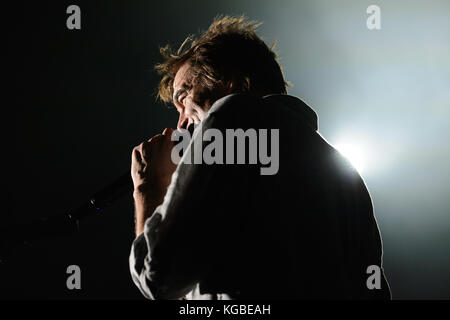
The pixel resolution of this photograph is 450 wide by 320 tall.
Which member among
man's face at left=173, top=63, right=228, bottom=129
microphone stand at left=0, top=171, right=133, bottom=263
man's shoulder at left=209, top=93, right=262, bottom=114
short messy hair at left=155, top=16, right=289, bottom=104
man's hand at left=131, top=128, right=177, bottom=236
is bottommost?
microphone stand at left=0, top=171, right=133, bottom=263

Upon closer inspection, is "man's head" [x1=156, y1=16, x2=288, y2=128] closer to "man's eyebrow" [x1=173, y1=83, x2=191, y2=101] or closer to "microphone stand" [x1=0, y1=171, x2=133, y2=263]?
"man's eyebrow" [x1=173, y1=83, x2=191, y2=101]

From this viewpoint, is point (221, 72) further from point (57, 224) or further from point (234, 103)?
point (57, 224)

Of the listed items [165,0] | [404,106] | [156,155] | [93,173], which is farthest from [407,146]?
[156,155]

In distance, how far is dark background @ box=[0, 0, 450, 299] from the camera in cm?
199

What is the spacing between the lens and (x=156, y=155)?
0.67 meters

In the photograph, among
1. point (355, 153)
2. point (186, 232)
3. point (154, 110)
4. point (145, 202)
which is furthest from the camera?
point (355, 153)

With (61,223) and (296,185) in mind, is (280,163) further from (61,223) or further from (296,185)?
(61,223)

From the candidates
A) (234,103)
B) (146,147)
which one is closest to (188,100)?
(146,147)

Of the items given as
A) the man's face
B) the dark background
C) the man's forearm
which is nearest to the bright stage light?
the dark background

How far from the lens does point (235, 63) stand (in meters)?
0.89

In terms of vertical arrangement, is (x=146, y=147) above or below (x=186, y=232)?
above

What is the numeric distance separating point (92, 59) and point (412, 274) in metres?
2.64

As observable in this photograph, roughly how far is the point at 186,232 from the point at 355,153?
2342mm

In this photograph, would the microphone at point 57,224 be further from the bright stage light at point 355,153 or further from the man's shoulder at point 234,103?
the bright stage light at point 355,153
